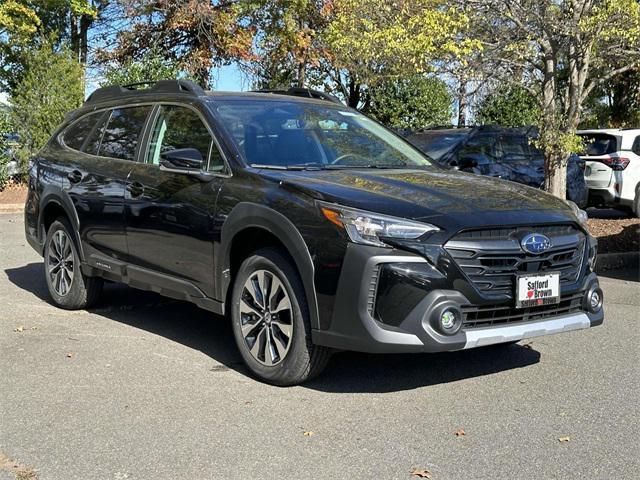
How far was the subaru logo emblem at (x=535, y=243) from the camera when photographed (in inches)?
182

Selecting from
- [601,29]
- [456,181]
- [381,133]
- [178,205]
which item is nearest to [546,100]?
[601,29]

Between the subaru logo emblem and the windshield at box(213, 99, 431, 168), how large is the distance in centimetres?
139

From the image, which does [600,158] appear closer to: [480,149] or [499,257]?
[480,149]

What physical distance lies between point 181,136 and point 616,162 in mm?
10036

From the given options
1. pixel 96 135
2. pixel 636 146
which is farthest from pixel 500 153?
pixel 96 135

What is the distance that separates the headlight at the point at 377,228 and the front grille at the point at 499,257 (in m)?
0.19

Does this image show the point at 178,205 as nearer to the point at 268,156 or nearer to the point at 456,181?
the point at 268,156

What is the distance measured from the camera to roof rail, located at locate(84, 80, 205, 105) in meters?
5.98

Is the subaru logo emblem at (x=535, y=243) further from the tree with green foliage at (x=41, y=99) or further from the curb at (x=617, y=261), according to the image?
the tree with green foliage at (x=41, y=99)

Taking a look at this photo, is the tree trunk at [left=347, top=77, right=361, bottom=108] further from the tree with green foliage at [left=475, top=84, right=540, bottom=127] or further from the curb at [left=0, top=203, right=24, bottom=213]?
the curb at [left=0, top=203, right=24, bottom=213]

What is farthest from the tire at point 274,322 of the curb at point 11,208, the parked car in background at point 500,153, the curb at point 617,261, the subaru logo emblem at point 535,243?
the curb at point 11,208

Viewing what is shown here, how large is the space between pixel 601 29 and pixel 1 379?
789 cm

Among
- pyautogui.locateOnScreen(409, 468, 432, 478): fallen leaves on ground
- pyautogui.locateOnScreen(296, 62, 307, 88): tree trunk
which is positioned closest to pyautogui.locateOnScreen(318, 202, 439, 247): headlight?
pyautogui.locateOnScreen(409, 468, 432, 478): fallen leaves on ground

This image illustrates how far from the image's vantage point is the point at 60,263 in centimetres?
717
